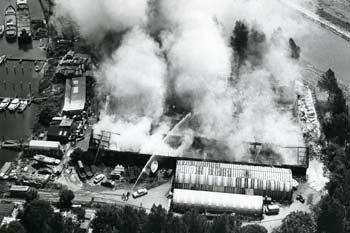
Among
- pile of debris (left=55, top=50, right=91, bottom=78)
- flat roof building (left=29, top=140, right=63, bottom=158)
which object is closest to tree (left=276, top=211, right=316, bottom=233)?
flat roof building (left=29, top=140, right=63, bottom=158)

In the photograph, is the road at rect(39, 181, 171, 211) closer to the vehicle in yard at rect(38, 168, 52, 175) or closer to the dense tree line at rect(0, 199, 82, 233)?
the vehicle in yard at rect(38, 168, 52, 175)

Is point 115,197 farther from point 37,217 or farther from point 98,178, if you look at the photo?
point 37,217

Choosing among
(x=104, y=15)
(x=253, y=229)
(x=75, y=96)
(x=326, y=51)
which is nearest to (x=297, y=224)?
(x=253, y=229)

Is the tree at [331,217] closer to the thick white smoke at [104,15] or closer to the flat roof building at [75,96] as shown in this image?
the flat roof building at [75,96]

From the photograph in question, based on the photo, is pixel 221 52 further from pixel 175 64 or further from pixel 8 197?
pixel 8 197

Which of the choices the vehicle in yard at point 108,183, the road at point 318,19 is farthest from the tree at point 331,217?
the road at point 318,19

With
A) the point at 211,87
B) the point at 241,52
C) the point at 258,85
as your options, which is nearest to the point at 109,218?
the point at 211,87
